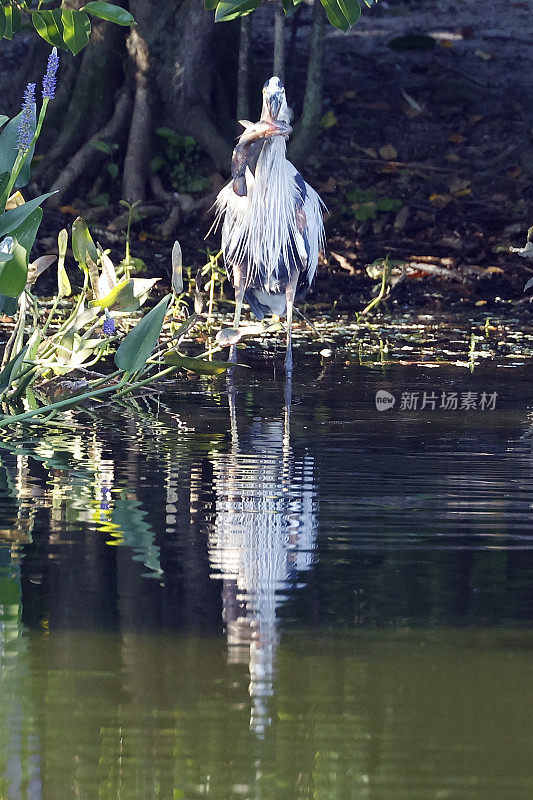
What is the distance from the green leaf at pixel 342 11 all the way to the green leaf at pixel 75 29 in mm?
704

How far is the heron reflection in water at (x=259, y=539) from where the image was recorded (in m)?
2.28

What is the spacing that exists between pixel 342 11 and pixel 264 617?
200 centimetres

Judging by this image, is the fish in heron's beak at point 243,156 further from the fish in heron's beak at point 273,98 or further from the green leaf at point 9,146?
the green leaf at point 9,146

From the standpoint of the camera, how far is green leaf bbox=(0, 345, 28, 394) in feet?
13.7

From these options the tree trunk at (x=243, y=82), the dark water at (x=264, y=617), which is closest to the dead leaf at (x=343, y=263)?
the tree trunk at (x=243, y=82)

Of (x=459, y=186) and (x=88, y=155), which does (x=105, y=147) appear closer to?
(x=88, y=155)

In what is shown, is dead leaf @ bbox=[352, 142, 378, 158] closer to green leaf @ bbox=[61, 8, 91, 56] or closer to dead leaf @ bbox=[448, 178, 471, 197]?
dead leaf @ bbox=[448, 178, 471, 197]

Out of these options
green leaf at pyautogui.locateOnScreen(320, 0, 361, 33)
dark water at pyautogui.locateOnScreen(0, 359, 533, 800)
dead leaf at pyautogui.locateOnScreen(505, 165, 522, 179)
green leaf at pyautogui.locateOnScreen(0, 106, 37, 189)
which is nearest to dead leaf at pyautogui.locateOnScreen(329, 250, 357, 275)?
dead leaf at pyautogui.locateOnScreen(505, 165, 522, 179)

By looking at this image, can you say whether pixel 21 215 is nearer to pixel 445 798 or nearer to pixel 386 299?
pixel 445 798

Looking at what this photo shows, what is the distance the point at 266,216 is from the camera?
6469 millimetres

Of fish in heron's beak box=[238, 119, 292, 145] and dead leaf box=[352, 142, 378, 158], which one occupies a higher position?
fish in heron's beak box=[238, 119, 292, 145]

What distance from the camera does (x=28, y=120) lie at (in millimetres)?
3258

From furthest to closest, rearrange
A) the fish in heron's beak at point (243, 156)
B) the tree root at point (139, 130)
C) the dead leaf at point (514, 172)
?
the dead leaf at point (514, 172) < the tree root at point (139, 130) < the fish in heron's beak at point (243, 156)
